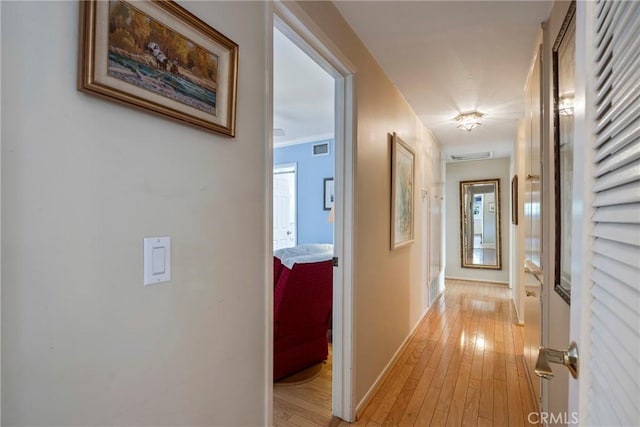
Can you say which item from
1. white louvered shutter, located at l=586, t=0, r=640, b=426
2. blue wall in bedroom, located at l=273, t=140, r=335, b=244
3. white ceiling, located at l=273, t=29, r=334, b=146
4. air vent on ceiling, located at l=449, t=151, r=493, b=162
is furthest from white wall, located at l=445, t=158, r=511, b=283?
white louvered shutter, located at l=586, t=0, r=640, b=426

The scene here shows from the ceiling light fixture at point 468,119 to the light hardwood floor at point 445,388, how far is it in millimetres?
2253

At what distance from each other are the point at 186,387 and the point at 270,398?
0.41 metres

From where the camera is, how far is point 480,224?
5879 millimetres

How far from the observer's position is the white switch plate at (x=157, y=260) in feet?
2.59

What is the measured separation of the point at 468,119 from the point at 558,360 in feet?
10.3

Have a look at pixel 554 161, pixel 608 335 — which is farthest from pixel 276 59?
pixel 608 335

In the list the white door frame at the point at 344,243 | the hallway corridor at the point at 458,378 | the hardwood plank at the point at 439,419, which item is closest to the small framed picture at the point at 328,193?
the hallway corridor at the point at 458,378

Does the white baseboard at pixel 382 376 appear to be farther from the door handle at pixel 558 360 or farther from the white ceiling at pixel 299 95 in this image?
the white ceiling at pixel 299 95

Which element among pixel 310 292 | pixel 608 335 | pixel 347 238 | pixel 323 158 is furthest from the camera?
pixel 323 158

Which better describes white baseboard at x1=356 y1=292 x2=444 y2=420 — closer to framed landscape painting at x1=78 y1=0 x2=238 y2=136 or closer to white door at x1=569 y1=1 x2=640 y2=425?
white door at x1=569 y1=1 x2=640 y2=425

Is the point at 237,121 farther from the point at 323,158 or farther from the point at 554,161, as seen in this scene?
the point at 323,158

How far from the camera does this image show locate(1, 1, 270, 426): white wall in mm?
576

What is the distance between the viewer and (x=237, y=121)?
3.47 ft

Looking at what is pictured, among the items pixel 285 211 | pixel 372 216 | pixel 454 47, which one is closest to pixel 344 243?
pixel 372 216
